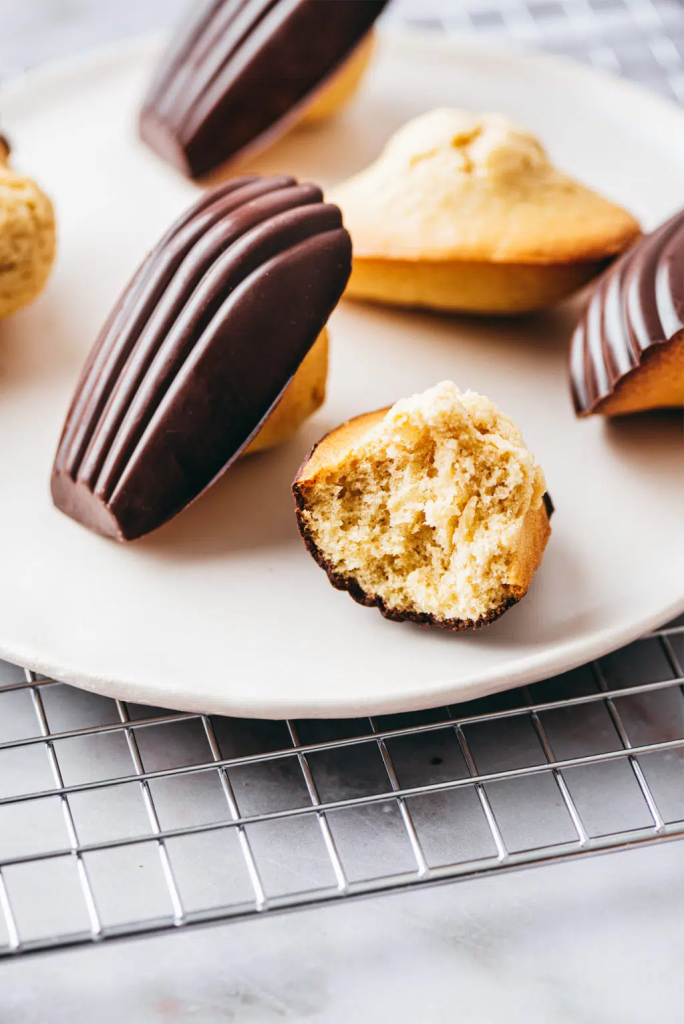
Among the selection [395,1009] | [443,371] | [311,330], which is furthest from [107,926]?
[443,371]

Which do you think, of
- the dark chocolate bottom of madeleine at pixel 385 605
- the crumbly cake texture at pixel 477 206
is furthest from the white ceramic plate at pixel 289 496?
the crumbly cake texture at pixel 477 206

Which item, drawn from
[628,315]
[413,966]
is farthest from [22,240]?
[413,966]

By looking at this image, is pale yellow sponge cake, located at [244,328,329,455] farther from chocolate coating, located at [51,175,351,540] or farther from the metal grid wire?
the metal grid wire

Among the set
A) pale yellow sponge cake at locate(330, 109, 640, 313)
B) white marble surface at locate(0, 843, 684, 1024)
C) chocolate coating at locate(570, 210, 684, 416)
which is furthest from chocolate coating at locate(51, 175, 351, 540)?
white marble surface at locate(0, 843, 684, 1024)

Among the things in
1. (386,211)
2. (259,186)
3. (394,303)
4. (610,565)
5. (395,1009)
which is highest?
(259,186)

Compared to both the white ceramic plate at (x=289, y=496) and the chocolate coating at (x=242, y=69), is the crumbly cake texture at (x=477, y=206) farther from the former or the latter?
the chocolate coating at (x=242, y=69)

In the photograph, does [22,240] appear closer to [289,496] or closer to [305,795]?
[289,496]

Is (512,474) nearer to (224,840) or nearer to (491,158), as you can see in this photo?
(224,840)
